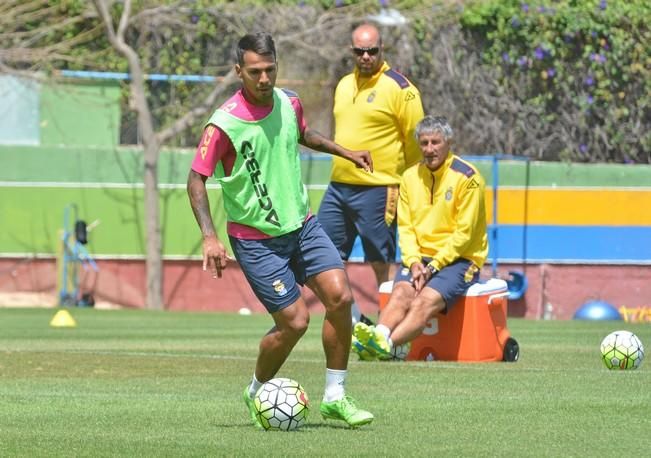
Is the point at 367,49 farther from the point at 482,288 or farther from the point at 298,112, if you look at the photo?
the point at 298,112

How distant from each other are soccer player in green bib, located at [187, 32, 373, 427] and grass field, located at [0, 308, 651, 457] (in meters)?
0.53

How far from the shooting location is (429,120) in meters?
11.9

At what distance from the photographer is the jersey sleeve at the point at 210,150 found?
7.80 metres

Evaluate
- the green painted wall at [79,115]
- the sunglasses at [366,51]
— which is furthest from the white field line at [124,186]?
the sunglasses at [366,51]

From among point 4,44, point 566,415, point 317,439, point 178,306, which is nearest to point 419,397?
point 566,415

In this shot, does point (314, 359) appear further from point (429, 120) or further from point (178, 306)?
point (178, 306)

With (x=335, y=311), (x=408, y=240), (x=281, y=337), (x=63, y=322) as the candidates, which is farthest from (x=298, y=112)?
(x=63, y=322)

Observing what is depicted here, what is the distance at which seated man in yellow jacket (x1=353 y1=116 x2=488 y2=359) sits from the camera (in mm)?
11672

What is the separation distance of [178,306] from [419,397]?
14.5 metres

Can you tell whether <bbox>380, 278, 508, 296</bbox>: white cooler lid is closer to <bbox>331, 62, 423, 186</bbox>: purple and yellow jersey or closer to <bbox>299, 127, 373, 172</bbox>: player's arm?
<bbox>331, 62, 423, 186</bbox>: purple and yellow jersey

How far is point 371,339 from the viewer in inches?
449

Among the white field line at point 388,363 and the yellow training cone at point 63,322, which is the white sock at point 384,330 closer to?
the white field line at point 388,363

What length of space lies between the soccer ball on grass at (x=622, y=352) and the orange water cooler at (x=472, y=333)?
116 centimetres

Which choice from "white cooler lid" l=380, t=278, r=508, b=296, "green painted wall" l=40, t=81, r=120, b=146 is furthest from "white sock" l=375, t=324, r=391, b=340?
"green painted wall" l=40, t=81, r=120, b=146
